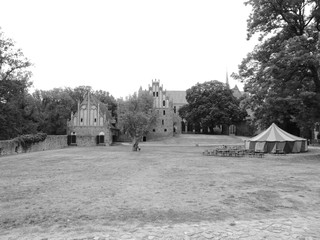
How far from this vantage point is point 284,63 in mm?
18766

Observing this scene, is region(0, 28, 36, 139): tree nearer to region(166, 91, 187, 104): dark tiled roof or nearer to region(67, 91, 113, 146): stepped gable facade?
region(67, 91, 113, 146): stepped gable facade

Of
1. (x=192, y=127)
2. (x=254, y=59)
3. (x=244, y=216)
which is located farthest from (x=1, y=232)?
(x=192, y=127)

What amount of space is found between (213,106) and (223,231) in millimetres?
54985

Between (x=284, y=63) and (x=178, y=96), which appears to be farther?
(x=178, y=96)

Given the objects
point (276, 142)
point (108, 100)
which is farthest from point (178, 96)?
point (276, 142)

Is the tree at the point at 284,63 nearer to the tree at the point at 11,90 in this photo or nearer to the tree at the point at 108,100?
the tree at the point at 11,90

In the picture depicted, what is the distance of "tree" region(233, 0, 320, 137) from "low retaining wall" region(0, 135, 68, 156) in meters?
23.0

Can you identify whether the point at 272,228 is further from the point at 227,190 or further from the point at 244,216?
the point at 227,190

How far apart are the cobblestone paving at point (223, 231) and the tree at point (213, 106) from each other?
53217mm

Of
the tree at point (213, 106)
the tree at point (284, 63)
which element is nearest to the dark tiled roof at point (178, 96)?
the tree at point (213, 106)

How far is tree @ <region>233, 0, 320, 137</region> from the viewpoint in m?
18.4

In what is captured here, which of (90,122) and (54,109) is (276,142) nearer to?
(90,122)

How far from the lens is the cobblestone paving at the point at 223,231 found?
446 cm

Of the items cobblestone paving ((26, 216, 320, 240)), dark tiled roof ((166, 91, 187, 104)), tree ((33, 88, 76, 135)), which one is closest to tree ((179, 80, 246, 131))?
dark tiled roof ((166, 91, 187, 104))
